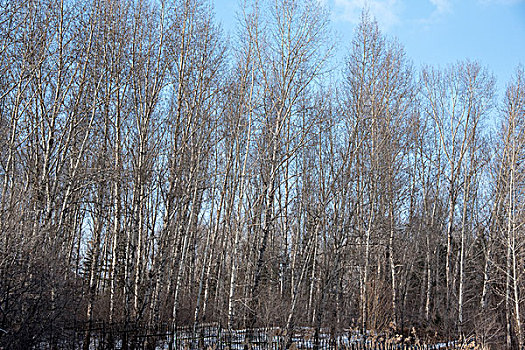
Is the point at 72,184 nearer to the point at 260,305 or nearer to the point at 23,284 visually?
the point at 23,284

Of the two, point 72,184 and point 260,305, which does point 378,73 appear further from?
point 72,184

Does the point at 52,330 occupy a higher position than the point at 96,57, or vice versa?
the point at 96,57

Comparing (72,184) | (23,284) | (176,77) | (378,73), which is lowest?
(23,284)

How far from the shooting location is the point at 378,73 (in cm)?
1377

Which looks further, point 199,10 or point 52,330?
point 199,10

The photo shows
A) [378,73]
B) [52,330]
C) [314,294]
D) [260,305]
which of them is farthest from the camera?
[314,294]

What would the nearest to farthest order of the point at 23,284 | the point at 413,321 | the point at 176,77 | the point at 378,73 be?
the point at 23,284
the point at 176,77
the point at 378,73
the point at 413,321

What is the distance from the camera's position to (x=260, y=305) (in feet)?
35.5

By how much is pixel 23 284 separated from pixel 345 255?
1158cm

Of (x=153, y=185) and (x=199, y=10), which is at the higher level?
(x=199, y=10)

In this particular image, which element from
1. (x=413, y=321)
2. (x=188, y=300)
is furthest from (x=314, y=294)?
Answer: (x=188, y=300)

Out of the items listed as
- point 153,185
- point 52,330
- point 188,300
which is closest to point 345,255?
point 188,300

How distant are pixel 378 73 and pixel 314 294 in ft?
34.7

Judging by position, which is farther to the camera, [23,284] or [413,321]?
[413,321]
